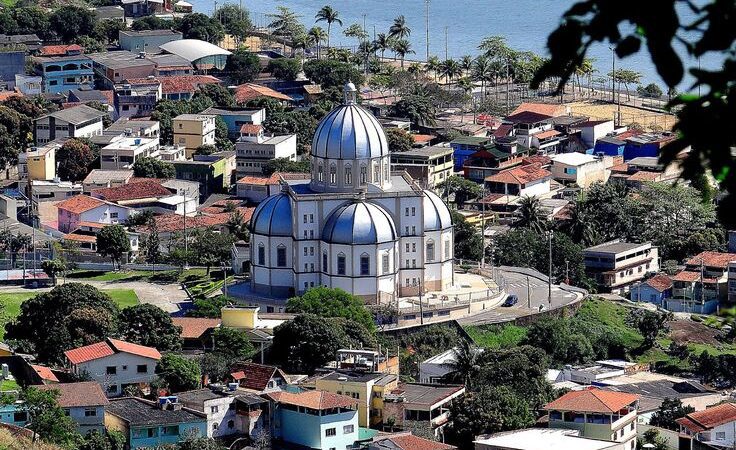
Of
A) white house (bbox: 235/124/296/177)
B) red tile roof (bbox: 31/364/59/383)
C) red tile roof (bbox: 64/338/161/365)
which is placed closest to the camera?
red tile roof (bbox: 31/364/59/383)

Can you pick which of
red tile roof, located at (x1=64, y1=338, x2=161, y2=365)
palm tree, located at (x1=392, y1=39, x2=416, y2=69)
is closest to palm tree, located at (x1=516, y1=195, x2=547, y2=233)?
red tile roof, located at (x1=64, y1=338, x2=161, y2=365)

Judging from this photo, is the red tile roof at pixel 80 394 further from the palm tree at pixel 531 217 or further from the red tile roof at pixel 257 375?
the palm tree at pixel 531 217

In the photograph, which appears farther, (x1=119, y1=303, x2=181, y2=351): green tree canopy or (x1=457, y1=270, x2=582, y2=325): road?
(x1=457, y1=270, x2=582, y2=325): road

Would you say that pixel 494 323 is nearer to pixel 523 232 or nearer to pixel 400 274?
pixel 400 274

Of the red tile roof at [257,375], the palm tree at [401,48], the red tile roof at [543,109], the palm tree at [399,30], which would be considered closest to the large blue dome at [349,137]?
the red tile roof at [257,375]

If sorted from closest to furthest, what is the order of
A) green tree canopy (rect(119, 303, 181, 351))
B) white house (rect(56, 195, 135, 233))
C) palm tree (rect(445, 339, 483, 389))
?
palm tree (rect(445, 339, 483, 389)) < green tree canopy (rect(119, 303, 181, 351)) < white house (rect(56, 195, 135, 233))

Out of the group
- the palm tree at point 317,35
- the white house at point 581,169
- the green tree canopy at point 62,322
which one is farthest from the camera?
the palm tree at point 317,35

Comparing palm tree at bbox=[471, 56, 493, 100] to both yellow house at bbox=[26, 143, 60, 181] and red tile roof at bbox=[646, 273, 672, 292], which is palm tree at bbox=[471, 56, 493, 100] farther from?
red tile roof at bbox=[646, 273, 672, 292]
